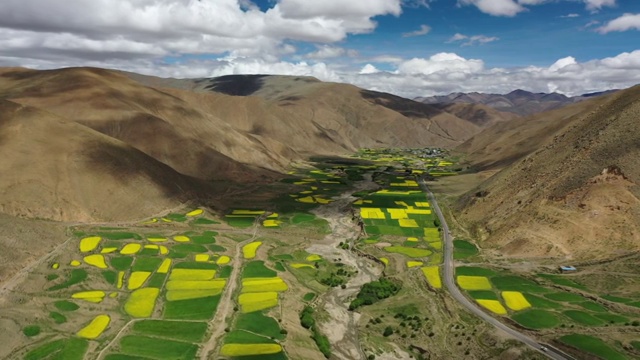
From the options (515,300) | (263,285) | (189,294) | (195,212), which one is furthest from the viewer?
(195,212)

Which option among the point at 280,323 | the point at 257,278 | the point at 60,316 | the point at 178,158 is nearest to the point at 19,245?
the point at 60,316

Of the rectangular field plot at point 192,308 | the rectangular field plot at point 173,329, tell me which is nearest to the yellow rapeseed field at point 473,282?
the rectangular field plot at point 192,308

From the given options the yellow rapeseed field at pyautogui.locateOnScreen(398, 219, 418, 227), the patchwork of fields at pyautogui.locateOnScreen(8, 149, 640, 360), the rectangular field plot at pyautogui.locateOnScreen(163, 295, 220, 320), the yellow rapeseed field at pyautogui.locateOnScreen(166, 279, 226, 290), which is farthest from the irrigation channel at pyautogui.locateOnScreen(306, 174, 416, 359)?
the yellow rapeseed field at pyautogui.locateOnScreen(166, 279, 226, 290)

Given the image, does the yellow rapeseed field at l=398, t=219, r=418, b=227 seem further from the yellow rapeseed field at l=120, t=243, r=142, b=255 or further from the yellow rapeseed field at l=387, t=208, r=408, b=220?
the yellow rapeseed field at l=120, t=243, r=142, b=255

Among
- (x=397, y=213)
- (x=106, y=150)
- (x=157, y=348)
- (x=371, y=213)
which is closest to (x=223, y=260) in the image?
(x=157, y=348)

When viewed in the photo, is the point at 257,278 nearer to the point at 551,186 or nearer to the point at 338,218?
the point at 338,218

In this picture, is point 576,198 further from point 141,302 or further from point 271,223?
point 141,302

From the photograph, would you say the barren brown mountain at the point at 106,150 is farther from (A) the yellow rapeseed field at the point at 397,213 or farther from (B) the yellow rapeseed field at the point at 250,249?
(A) the yellow rapeseed field at the point at 397,213
